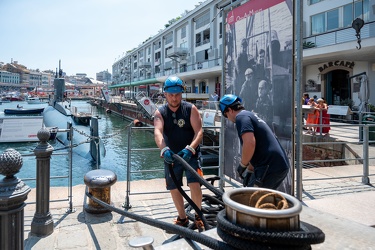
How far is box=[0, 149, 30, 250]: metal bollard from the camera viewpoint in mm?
1997

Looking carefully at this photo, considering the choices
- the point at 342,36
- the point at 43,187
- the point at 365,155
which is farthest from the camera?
the point at 342,36

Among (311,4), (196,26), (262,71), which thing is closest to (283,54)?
(262,71)

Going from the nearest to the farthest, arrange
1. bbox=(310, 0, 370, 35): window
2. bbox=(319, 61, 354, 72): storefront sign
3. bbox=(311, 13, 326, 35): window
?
bbox=(310, 0, 370, 35): window < bbox=(319, 61, 354, 72): storefront sign < bbox=(311, 13, 326, 35): window

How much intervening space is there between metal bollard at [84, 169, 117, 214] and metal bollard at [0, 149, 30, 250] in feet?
6.59

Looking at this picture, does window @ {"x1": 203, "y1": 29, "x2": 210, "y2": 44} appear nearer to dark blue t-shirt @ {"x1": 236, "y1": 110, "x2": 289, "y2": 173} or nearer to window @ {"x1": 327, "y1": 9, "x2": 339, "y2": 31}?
window @ {"x1": 327, "y1": 9, "x2": 339, "y2": 31}

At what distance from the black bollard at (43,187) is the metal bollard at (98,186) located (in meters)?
0.59

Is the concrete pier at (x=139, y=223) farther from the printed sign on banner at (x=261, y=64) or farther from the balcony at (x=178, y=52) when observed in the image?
the balcony at (x=178, y=52)

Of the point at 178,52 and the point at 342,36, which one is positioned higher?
the point at 178,52

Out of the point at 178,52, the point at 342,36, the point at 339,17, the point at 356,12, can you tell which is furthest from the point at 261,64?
the point at 178,52

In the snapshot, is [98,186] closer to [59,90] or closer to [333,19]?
[333,19]

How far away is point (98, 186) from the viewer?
4.15 meters

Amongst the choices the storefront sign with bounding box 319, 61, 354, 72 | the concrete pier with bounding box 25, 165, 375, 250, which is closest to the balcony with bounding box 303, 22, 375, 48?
the storefront sign with bounding box 319, 61, 354, 72

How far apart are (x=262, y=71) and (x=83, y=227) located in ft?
10.7

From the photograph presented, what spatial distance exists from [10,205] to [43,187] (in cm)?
184
